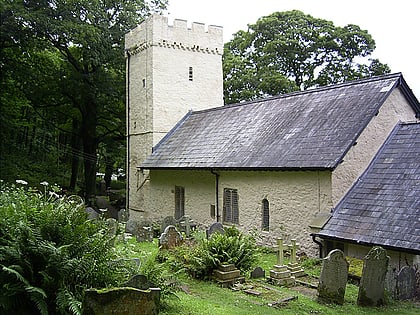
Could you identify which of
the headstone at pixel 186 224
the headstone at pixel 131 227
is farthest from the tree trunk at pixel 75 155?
the headstone at pixel 186 224

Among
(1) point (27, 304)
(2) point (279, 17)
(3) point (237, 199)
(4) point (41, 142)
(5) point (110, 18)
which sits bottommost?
(1) point (27, 304)

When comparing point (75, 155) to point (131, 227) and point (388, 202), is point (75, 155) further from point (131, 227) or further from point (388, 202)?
point (388, 202)

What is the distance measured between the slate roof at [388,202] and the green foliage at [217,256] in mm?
3011

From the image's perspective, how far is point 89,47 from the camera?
26.5m

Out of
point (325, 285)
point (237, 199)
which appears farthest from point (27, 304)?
point (237, 199)

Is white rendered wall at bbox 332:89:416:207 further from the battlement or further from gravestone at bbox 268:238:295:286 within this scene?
the battlement

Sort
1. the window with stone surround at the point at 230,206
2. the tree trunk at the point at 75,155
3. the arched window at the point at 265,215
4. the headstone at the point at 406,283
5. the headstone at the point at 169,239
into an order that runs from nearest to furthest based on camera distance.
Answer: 1. the headstone at the point at 406,283
2. the headstone at the point at 169,239
3. the arched window at the point at 265,215
4. the window with stone surround at the point at 230,206
5. the tree trunk at the point at 75,155

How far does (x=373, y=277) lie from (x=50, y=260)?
6.55m

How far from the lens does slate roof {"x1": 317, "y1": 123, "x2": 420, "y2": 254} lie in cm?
1111

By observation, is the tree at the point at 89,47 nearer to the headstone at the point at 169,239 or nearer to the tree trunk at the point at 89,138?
the tree trunk at the point at 89,138

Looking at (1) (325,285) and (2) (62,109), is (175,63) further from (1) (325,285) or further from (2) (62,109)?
(1) (325,285)

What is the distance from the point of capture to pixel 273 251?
15.3m

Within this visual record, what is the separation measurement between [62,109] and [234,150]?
66.3 ft

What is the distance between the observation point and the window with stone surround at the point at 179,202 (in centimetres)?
2103
